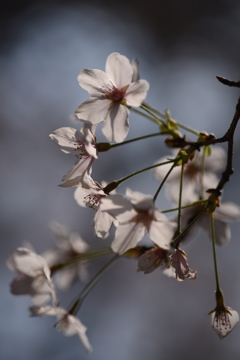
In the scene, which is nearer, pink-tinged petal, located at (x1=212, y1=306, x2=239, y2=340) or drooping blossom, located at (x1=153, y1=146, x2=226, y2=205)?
pink-tinged petal, located at (x1=212, y1=306, x2=239, y2=340)

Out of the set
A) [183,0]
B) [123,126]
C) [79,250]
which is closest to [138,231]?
[123,126]

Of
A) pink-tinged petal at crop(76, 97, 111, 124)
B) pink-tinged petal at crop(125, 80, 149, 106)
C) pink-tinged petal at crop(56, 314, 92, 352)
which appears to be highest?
pink-tinged petal at crop(125, 80, 149, 106)

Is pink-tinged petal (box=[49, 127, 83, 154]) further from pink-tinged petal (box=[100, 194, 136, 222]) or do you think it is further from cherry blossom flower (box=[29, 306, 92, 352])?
cherry blossom flower (box=[29, 306, 92, 352])

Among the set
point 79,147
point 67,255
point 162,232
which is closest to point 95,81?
point 79,147

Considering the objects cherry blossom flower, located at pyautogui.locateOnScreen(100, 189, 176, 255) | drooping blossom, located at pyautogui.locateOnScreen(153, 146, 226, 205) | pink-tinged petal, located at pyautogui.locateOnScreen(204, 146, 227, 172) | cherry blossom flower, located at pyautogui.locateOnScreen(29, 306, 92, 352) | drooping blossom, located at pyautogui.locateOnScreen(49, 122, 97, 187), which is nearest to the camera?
cherry blossom flower, located at pyautogui.locateOnScreen(100, 189, 176, 255)

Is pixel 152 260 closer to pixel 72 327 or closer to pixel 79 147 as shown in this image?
pixel 79 147

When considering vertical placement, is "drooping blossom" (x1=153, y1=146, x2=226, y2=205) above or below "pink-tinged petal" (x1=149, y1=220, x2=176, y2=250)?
below

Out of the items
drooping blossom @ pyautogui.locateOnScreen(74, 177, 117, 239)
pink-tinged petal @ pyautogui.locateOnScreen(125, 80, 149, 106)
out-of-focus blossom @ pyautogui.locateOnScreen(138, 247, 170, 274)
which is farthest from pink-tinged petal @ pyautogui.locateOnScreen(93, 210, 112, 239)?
pink-tinged petal @ pyautogui.locateOnScreen(125, 80, 149, 106)
